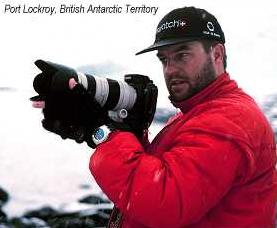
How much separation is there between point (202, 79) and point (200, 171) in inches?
13.5

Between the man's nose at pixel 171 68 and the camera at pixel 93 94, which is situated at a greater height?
the man's nose at pixel 171 68

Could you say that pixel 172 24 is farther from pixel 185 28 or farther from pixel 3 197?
pixel 3 197

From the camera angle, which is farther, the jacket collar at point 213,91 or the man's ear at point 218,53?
the man's ear at point 218,53

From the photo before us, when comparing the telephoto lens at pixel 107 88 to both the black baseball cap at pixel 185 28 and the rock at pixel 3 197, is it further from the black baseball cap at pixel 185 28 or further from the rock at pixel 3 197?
the rock at pixel 3 197

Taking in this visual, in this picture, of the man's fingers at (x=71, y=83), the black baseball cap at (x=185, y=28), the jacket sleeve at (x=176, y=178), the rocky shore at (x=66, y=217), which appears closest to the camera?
the jacket sleeve at (x=176, y=178)

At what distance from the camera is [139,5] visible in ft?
A: 8.68

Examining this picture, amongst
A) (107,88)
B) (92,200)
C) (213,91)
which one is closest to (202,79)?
(213,91)

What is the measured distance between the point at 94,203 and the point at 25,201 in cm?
36

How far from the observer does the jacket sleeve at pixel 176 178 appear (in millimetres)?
956

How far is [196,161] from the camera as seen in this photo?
96 cm

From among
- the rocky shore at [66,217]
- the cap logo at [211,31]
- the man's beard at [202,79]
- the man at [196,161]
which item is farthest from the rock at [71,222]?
the cap logo at [211,31]

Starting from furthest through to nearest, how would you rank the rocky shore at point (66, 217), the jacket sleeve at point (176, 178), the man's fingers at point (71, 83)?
the rocky shore at point (66, 217), the man's fingers at point (71, 83), the jacket sleeve at point (176, 178)

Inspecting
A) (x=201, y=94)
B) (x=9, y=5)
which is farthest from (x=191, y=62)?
(x=9, y=5)

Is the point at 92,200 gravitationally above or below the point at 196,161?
below
